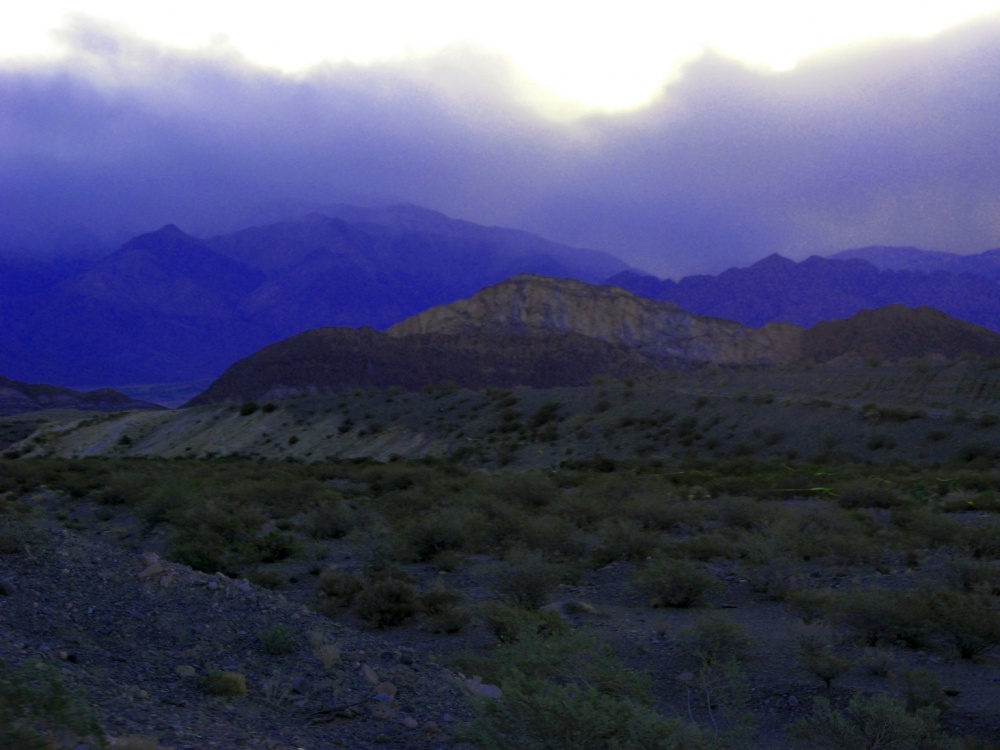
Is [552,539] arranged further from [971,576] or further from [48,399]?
[48,399]

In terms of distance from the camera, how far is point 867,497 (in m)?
20.2

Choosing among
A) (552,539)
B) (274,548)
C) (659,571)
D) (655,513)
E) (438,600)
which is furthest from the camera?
(655,513)

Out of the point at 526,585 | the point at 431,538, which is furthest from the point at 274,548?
the point at 526,585

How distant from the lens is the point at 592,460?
37.9 m

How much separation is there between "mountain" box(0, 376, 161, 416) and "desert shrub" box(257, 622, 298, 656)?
4474 inches

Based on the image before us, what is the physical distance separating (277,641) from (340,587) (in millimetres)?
4143

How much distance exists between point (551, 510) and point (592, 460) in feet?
61.6

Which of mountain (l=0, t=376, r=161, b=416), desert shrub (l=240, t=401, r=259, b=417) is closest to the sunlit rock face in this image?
mountain (l=0, t=376, r=161, b=416)

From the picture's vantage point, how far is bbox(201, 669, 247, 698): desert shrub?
7.69m

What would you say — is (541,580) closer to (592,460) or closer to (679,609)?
(679,609)

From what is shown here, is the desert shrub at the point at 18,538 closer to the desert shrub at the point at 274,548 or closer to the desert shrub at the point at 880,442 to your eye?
the desert shrub at the point at 274,548

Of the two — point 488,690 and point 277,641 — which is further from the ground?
point 277,641

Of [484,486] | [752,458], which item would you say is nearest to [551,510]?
[484,486]

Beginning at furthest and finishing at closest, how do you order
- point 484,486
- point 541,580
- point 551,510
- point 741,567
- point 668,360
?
1. point 668,360
2. point 484,486
3. point 551,510
4. point 741,567
5. point 541,580
